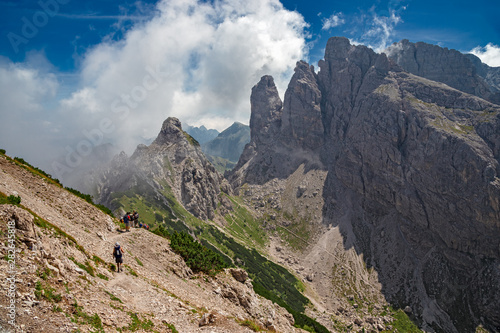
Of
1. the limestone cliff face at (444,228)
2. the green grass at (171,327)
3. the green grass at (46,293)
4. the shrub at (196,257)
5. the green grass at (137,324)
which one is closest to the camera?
the green grass at (46,293)

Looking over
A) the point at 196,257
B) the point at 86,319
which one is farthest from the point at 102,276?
the point at 196,257

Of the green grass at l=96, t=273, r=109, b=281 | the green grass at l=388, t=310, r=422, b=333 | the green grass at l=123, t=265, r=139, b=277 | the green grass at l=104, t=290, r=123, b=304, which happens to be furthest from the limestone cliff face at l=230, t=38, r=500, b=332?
the green grass at l=104, t=290, r=123, b=304

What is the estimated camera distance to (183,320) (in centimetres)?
2214

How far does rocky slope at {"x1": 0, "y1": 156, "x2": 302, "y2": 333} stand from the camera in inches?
578

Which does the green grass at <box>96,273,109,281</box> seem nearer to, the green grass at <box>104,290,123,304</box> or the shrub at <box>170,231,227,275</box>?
the green grass at <box>104,290,123,304</box>

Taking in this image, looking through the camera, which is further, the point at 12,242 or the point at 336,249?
the point at 336,249

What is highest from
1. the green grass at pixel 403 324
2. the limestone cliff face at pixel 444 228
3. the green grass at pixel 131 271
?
the limestone cliff face at pixel 444 228

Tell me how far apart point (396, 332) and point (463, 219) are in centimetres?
8700

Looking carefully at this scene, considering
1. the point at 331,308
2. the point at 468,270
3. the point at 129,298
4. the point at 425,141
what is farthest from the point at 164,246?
the point at 425,141

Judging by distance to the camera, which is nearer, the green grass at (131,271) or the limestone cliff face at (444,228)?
the green grass at (131,271)

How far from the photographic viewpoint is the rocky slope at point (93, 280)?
14.7 meters

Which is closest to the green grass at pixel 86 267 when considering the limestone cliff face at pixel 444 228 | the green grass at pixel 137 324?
the green grass at pixel 137 324

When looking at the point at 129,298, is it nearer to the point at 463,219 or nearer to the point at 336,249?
the point at 336,249

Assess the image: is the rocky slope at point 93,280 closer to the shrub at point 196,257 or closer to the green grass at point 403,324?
the shrub at point 196,257
